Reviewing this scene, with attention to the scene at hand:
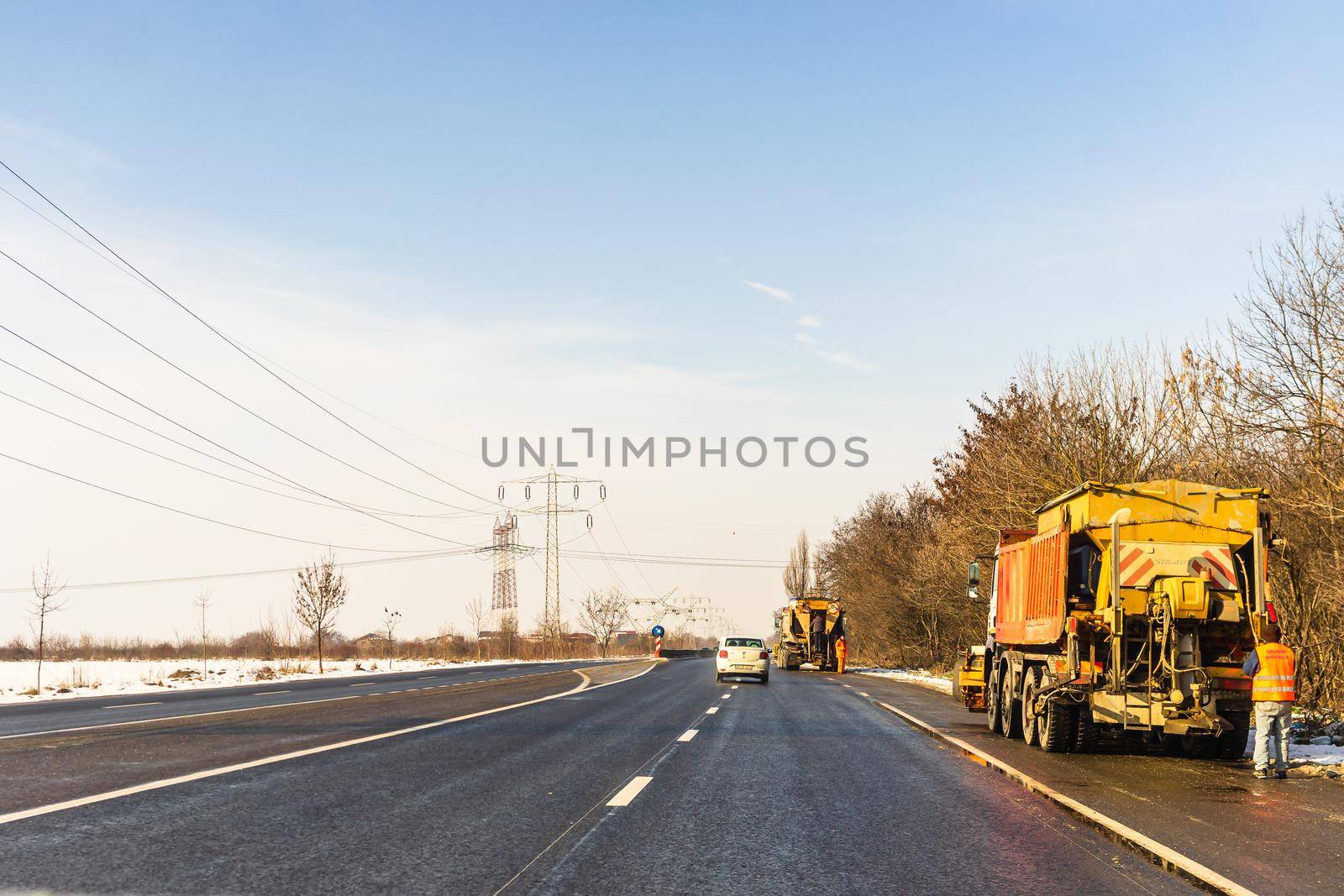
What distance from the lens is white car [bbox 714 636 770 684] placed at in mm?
35375

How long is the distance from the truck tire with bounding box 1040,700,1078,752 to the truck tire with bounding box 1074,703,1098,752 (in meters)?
0.05

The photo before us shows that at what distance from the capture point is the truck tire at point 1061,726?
48.5 feet

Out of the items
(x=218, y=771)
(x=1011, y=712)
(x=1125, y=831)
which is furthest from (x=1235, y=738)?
(x=218, y=771)

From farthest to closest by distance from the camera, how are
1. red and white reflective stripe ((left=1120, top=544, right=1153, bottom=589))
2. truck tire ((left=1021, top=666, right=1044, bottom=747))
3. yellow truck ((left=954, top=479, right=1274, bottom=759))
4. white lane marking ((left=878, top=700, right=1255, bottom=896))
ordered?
1. truck tire ((left=1021, top=666, right=1044, bottom=747))
2. red and white reflective stripe ((left=1120, top=544, right=1153, bottom=589))
3. yellow truck ((left=954, top=479, right=1274, bottom=759))
4. white lane marking ((left=878, top=700, right=1255, bottom=896))

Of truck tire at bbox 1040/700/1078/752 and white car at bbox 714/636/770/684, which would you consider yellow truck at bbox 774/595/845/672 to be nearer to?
white car at bbox 714/636/770/684

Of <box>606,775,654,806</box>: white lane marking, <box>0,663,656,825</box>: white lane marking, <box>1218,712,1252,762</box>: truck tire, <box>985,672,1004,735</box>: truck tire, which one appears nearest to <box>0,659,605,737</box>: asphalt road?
<box>0,663,656,825</box>: white lane marking

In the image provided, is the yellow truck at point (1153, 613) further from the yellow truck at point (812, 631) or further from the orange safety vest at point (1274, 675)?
the yellow truck at point (812, 631)

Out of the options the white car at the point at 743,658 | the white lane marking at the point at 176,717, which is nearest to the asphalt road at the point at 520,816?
the white lane marking at the point at 176,717

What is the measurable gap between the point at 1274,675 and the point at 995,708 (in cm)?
634

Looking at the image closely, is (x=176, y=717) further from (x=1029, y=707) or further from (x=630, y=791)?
(x=1029, y=707)

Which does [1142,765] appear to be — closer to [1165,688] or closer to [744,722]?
[1165,688]

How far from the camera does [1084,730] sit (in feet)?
49.0

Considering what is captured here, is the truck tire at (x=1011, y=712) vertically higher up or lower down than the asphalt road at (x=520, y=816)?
lower down

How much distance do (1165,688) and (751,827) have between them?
27.1ft
